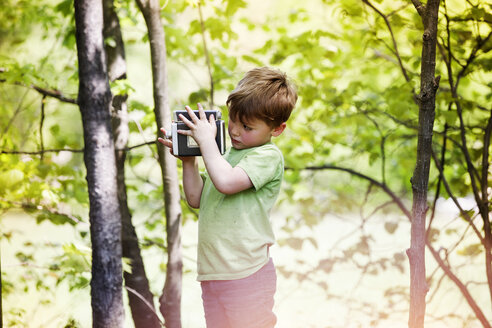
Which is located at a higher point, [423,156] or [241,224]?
[423,156]

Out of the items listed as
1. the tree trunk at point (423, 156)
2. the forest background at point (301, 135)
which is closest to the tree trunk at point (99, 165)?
the forest background at point (301, 135)

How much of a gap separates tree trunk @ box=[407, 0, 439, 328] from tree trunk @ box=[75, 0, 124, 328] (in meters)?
1.04

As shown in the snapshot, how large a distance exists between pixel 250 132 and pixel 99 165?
62cm

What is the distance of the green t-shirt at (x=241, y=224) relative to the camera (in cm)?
139

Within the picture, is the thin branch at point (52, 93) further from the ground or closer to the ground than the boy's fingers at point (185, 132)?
further from the ground

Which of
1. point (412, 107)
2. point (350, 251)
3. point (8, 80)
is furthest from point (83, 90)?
point (350, 251)

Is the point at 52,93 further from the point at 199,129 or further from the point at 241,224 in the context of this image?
the point at 241,224

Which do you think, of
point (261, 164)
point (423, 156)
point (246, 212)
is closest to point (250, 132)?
point (261, 164)

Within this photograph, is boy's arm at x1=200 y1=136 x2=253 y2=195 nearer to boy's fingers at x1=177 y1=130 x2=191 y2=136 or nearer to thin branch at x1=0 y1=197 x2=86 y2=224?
boy's fingers at x1=177 y1=130 x2=191 y2=136

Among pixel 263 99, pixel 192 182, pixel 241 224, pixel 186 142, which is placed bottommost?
pixel 241 224

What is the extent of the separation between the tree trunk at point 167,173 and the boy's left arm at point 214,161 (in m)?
0.66

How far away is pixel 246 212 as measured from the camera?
141cm

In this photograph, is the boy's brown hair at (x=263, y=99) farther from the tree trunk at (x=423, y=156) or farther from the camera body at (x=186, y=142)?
the tree trunk at (x=423, y=156)

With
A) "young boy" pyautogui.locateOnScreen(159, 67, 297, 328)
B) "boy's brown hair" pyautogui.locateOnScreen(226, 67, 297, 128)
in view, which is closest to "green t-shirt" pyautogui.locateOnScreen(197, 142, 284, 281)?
"young boy" pyautogui.locateOnScreen(159, 67, 297, 328)
